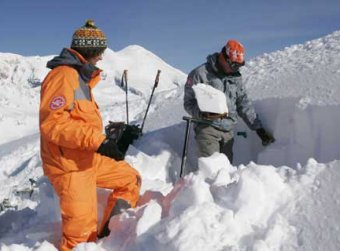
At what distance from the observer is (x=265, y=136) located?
5.26 metres

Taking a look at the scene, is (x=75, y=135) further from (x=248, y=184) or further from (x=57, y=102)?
(x=248, y=184)

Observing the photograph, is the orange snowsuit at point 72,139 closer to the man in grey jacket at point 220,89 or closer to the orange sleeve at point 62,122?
the orange sleeve at point 62,122

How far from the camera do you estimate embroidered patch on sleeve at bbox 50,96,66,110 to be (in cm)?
319

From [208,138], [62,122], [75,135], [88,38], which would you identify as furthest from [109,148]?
[208,138]

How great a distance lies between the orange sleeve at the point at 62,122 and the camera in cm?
317

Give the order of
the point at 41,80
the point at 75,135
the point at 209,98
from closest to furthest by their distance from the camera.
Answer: the point at 75,135, the point at 209,98, the point at 41,80

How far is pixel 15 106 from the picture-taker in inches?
963

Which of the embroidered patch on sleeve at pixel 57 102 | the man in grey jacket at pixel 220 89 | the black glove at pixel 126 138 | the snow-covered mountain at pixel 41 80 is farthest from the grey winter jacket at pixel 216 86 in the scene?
the snow-covered mountain at pixel 41 80

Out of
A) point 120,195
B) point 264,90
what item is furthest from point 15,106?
point 120,195

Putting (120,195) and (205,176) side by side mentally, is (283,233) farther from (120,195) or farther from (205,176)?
(120,195)

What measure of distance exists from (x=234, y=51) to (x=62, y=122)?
213 cm

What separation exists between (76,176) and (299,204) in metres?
1.56

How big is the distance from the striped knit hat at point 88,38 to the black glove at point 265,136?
238 centimetres

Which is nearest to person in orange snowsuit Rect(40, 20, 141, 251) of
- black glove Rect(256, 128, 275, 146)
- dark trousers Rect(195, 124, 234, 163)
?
dark trousers Rect(195, 124, 234, 163)
